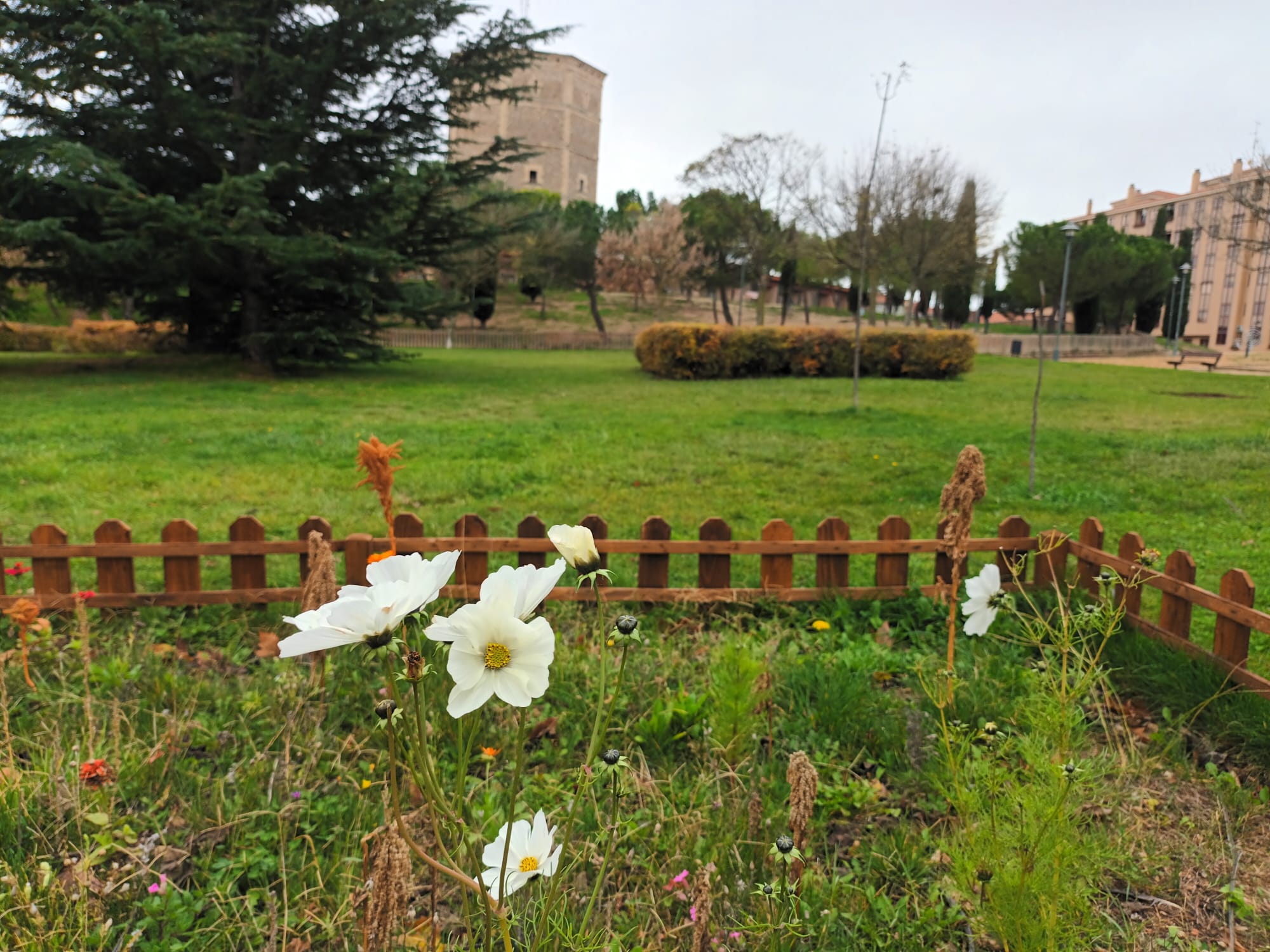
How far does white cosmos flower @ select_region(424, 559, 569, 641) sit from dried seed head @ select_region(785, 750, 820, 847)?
63 cm

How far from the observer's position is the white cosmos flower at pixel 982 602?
1869 mm

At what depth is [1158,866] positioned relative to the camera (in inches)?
74.4

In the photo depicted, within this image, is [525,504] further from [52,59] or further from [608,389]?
[52,59]

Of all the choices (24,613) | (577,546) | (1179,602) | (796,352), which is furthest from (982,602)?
(796,352)

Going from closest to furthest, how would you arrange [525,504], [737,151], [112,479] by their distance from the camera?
[525,504] → [112,479] → [737,151]

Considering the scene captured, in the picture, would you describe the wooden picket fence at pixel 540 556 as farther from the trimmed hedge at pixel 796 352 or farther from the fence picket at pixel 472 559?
the trimmed hedge at pixel 796 352

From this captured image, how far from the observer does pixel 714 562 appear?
3.54m

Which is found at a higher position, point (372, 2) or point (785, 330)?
point (372, 2)

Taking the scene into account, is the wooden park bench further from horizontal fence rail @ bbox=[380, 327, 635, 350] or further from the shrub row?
the shrub row

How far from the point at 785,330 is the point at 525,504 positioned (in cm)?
1221

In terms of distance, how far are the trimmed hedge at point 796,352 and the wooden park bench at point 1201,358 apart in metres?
4.64

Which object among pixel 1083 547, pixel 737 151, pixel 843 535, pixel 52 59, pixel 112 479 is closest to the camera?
pixel 1083 547

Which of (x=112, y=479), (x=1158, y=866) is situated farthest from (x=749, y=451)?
(x=1158, y=866)

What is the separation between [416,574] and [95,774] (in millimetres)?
1662
